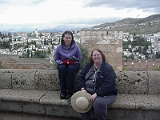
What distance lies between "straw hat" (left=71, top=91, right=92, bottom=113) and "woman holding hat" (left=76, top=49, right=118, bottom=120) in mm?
62

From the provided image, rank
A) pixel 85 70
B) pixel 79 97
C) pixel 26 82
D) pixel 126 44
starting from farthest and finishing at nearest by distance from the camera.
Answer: pixel 126 44 < pixel 26 82 < pixel 85 70 < pixel 79 97

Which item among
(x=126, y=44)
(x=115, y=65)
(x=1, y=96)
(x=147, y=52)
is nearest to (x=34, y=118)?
(x=1, y=96)

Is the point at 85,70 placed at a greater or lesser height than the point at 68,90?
greater

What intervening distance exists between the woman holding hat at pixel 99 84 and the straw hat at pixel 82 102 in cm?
6

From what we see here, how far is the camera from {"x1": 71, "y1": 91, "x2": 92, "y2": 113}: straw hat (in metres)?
2.83

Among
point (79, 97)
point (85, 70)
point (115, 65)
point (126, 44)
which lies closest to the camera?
point (79, 97)

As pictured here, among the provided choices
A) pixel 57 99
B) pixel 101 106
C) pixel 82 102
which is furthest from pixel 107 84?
pixel 57 99

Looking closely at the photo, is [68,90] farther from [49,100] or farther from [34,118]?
[34,118]

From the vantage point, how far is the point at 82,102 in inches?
111

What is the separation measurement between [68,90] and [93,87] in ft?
1.60

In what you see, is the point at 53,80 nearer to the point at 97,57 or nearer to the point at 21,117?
the point at 21,117

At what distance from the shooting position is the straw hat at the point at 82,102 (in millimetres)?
2829

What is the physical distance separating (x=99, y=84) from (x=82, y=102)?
37 centimetres

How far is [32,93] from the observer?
3541 millimetres
